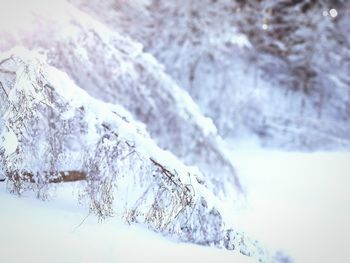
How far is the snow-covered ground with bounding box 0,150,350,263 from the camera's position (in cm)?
324

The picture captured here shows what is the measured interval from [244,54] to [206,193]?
Result: 6.18 metres

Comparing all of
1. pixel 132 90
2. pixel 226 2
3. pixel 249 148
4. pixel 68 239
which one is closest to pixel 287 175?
pixel 249 148

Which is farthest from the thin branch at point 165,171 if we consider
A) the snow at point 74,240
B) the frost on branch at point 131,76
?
the frost on branch at point 131,76

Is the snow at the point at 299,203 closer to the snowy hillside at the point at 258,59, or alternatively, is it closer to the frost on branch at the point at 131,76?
the frost on branch at the point at 131,76

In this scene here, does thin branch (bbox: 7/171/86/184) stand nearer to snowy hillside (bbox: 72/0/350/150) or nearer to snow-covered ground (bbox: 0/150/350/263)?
Answer: snow-covered ground (bbox: 0/150/350/263)

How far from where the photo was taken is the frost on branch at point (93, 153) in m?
3.22

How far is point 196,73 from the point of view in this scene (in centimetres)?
904

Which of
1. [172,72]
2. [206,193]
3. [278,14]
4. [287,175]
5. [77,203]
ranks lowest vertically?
[77,203]

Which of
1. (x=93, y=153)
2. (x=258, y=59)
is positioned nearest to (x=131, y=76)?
(x=93, y=153)

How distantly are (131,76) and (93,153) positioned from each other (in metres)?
1.23

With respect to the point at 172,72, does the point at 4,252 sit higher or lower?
lower

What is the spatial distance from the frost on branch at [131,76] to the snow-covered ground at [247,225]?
44 cm

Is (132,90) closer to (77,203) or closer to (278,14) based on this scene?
(77,203)

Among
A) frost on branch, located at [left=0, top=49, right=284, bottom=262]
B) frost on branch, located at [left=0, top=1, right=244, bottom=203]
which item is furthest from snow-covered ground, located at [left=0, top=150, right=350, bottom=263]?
frost on branch, located at [left=0, top=1, right=244, bottom=203]
